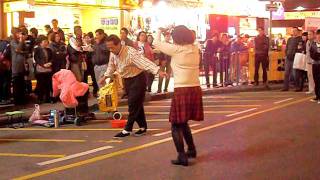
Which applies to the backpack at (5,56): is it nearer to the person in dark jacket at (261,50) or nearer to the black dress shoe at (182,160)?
the black dress shoe at (182,160)

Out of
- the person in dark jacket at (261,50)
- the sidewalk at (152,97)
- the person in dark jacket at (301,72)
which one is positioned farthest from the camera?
the person in dark jacket at (261,50)

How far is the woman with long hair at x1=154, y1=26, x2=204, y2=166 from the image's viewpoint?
287 inches

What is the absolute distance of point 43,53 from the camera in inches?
511

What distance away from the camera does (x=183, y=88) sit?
24.1 feet

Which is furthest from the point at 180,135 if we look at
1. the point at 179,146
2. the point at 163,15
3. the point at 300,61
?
the point at 163,15

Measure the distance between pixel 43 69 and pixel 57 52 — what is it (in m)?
0.59

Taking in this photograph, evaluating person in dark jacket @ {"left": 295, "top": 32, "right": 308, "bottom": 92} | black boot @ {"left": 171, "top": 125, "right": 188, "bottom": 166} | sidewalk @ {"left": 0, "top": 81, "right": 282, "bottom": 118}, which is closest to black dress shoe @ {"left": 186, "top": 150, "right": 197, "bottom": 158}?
black boot @ {"left": 171, "top": 125, "right": 188, "bottom": 166}

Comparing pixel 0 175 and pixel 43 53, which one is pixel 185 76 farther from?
A: pixel 43 53

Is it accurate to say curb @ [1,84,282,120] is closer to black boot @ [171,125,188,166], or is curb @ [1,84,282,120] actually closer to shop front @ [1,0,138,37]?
shop front @ [1,0,138,37]

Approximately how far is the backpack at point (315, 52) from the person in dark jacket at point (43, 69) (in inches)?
255

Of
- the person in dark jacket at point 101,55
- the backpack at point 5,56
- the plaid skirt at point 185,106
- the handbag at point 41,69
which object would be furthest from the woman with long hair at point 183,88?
the backpack at point 5,56

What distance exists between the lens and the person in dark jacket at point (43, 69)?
1301 cm

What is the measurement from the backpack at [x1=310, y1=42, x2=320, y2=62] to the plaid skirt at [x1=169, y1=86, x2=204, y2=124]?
6604 millimetres

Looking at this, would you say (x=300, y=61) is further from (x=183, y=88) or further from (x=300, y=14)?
(x=300, y=14)
